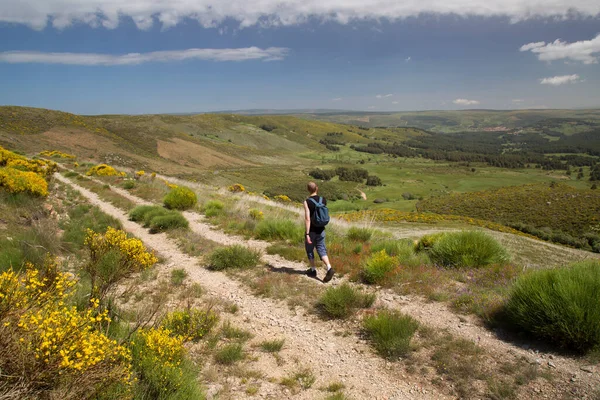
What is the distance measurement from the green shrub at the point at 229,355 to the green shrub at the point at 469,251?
5008 millimetres

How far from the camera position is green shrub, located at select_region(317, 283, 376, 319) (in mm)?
5114

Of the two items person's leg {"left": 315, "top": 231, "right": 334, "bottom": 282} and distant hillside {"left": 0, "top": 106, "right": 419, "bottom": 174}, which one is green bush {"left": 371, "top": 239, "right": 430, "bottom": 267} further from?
distant hillside {"left": 0, "top": 106, "right": 419, "bottom": 174}

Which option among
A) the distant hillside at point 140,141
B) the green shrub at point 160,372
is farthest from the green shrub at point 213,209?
the distant hillside at point 140,141

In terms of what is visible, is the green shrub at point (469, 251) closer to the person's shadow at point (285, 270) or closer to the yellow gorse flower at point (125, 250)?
the person's shadow at point (285, 270)

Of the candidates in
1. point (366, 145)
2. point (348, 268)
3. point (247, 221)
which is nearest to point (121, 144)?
point (247, 221)

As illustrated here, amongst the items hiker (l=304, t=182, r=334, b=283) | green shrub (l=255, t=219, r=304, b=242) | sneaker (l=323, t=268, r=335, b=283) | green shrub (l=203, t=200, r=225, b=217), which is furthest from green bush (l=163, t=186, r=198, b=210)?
sneaker (l=323, t=268, r=335, b=283)

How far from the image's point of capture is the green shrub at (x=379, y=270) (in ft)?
20.7

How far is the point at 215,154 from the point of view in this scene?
3135 inches

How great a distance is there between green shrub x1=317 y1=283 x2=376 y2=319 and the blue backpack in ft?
5.10

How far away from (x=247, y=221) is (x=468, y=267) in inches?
266

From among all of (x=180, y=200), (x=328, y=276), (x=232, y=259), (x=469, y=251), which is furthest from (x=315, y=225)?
(x=180, y=200)

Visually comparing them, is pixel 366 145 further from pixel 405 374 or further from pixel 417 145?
pixel 405 374

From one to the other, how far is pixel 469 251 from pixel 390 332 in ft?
12.8

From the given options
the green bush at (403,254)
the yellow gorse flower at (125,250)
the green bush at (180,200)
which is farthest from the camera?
the green bush at (180,200)
